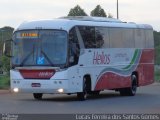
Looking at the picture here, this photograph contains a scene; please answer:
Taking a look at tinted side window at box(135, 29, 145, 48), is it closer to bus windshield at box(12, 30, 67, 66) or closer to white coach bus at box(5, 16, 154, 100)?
white coach bus at box(5, 16, 154, 100)

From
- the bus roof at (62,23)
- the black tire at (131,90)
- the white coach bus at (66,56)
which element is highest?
the bus roof at (62,23)

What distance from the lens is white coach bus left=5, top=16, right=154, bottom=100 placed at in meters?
25.7

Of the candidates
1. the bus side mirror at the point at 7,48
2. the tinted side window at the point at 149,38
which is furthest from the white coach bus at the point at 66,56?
the tinted side window at the point at 149,38

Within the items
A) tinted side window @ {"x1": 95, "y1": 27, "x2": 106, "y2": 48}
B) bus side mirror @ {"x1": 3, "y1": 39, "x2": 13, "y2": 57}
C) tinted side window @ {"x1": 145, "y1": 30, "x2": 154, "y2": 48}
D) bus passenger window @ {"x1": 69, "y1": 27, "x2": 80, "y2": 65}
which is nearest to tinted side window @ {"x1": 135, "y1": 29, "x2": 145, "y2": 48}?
tinted side window @ {"x1": 145, "y1": 30, "x2": 154, "y2": 48}

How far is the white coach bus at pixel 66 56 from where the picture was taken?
25.7 metres

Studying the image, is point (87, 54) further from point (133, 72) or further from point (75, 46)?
point (133, 72)

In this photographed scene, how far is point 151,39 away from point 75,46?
28.7 ft

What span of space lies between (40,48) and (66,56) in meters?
1.08

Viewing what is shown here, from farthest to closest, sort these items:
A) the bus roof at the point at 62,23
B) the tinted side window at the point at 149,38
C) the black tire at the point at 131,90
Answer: the tinted side window at the point at 149,38 < the black tire at the point at 131,90 < the bus roof at the point at 62,23

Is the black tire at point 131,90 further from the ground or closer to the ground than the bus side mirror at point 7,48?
closer to the ground

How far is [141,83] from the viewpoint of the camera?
3278cm

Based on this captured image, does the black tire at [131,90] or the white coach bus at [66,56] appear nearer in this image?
the white coach bus at [66,56]

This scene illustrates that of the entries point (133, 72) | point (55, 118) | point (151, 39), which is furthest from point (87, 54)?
point (55, 118)

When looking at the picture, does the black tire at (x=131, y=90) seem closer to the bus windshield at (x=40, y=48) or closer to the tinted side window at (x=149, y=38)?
the tinted side window at (x=149, y=38)
